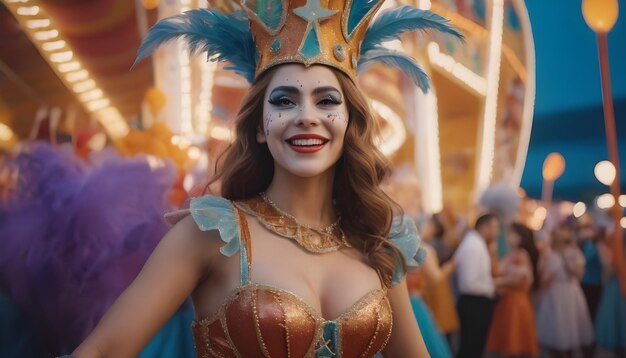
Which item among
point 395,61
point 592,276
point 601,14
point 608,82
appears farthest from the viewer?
point 601,14

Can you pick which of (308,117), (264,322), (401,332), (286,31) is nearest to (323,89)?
(308,117)

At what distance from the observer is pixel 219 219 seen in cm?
Answer: 214

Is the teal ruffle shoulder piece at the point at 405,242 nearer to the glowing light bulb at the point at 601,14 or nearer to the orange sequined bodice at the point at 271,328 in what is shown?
the orange sequined bodice at the point at 271,328

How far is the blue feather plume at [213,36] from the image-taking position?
2289mm

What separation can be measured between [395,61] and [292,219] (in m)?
0.64

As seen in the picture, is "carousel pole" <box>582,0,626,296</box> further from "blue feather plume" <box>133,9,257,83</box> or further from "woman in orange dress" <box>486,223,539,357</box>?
"blue feather plume" <box>133,9,257,83</box>

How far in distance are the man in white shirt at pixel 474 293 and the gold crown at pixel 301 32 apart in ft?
14.1

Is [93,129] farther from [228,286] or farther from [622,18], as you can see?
[622,18]

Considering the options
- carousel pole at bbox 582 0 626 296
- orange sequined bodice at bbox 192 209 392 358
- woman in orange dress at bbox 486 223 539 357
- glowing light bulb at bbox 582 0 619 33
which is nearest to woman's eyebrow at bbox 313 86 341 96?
orange sequined bodice at bbox 192 209 392 358

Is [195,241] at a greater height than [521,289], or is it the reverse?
[195,241]

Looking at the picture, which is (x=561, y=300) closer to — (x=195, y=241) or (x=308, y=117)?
(x=308, y=117)

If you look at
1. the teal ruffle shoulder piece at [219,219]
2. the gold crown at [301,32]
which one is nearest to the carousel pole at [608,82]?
the gold crown at [301,32]

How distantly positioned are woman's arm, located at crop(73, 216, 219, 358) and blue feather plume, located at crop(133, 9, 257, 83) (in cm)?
56

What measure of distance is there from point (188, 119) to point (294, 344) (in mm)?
6472
